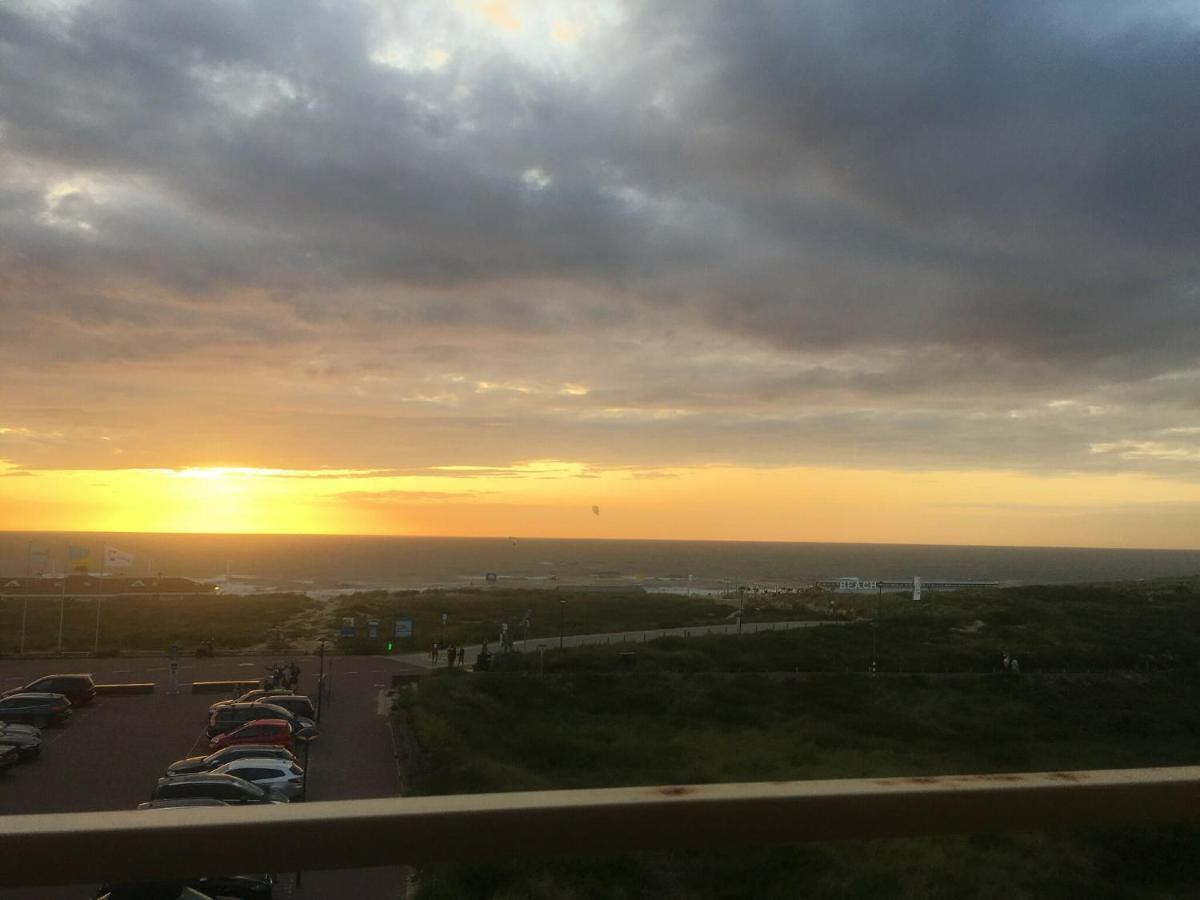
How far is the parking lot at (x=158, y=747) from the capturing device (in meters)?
10.6

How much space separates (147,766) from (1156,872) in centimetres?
1570

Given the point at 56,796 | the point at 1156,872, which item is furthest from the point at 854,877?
the point at 56,796

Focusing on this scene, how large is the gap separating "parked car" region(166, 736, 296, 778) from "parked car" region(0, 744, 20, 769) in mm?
844

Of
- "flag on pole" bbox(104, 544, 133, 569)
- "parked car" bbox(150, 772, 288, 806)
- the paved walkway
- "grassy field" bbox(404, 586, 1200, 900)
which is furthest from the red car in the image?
"flag on pole" bbox(104, 544, 133, 569)

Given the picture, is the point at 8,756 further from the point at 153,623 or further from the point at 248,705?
the point at 153,623

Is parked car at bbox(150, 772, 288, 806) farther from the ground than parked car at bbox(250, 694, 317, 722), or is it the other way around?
parked car at bbox(150, 772, 288, 806)

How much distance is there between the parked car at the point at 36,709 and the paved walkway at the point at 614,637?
13.9 meters

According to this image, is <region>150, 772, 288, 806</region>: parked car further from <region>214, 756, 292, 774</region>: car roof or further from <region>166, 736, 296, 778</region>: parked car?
<region>166, 736, 296, 778</region>: parked car

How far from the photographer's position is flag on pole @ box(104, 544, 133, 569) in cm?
3359

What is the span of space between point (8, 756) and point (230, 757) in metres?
3.17

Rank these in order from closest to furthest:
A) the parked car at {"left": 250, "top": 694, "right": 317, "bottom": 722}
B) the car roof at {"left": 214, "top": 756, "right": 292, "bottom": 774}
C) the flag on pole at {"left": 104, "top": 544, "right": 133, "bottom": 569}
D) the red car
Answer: the car roof at {"left": 214, "top": 756, "right": 292, "bottom": 774} < the red car < the parked car at {"left": 250, "top": 694, "right": 317, "bottom": 722} < the flag on pole at {"left": 104, "top": 544, "right": 133, "bottom": 569}

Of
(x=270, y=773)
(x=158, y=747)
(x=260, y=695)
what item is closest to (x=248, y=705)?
(x=260, y=695)

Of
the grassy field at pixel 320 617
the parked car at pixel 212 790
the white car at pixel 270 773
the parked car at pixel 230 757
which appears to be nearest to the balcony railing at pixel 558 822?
the parked car at pixel 212 790

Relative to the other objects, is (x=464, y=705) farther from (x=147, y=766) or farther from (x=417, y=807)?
(x=417, y=807)
